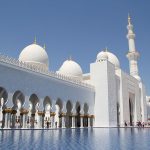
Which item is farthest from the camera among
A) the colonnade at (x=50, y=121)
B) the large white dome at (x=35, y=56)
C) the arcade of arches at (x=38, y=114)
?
the large white dome at (x=35, y=56)

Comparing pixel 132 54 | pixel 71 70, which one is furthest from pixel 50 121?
pixel 132 54

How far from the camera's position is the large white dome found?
22219 mm

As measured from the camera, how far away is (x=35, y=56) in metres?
22.3

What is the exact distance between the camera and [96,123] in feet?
77.8

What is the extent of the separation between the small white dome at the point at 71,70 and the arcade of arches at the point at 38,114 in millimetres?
4125

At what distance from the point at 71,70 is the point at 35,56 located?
18.9 feet

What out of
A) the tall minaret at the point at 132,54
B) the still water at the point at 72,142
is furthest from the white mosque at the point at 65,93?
the still water at the point at 72,142

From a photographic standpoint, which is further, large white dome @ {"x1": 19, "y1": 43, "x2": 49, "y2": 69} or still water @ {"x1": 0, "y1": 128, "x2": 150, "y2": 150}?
large white dome @ {"x1": 19, "y1": 43, "x2": 49, "y2": 69}

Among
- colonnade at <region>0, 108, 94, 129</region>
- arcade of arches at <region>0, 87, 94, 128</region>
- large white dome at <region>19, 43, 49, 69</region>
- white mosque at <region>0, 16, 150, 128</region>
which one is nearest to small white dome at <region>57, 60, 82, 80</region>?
white mosque at <region>0, 16, 150, 128</region>

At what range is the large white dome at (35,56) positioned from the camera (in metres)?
22.2

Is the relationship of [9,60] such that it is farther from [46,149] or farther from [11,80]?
[46,149]

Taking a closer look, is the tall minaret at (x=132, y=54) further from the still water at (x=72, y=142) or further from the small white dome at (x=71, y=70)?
the still water at (x=72, y=142)

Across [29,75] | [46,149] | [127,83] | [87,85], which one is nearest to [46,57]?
[87,85]

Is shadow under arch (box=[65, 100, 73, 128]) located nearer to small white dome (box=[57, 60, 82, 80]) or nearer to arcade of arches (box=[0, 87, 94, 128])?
arcade of arches (box=[0, 87, 94, 128])
